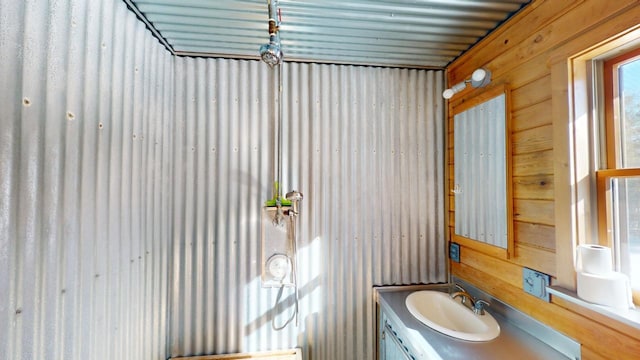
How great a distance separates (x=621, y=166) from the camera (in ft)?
3.65

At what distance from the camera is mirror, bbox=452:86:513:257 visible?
156cm

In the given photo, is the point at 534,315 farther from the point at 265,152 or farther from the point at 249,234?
the point at 265,152

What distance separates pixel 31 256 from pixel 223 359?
150cm

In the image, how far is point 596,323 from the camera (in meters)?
1.07

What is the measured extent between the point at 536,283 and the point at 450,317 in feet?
2.19

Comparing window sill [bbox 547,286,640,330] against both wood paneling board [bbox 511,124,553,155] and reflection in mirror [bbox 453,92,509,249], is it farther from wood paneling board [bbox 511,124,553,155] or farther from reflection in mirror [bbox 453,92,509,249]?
wood paneling board [bbox 511,124,553,155]

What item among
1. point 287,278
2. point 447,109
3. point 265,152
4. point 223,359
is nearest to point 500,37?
point 447,109

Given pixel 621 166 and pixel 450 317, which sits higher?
pixel 621 166

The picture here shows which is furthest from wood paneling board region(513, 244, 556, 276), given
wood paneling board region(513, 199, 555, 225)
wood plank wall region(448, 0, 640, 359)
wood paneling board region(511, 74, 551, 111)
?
wood paneling board region(511, 74, 551, 111)

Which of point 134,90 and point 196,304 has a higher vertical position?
point 134,90

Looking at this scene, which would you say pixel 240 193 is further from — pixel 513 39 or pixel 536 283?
pixel 513 39

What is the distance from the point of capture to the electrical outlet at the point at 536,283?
1.30 m

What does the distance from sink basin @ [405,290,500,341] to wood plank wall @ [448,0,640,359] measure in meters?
0.22

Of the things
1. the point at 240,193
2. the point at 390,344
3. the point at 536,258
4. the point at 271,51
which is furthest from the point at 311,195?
the point at 536,258
